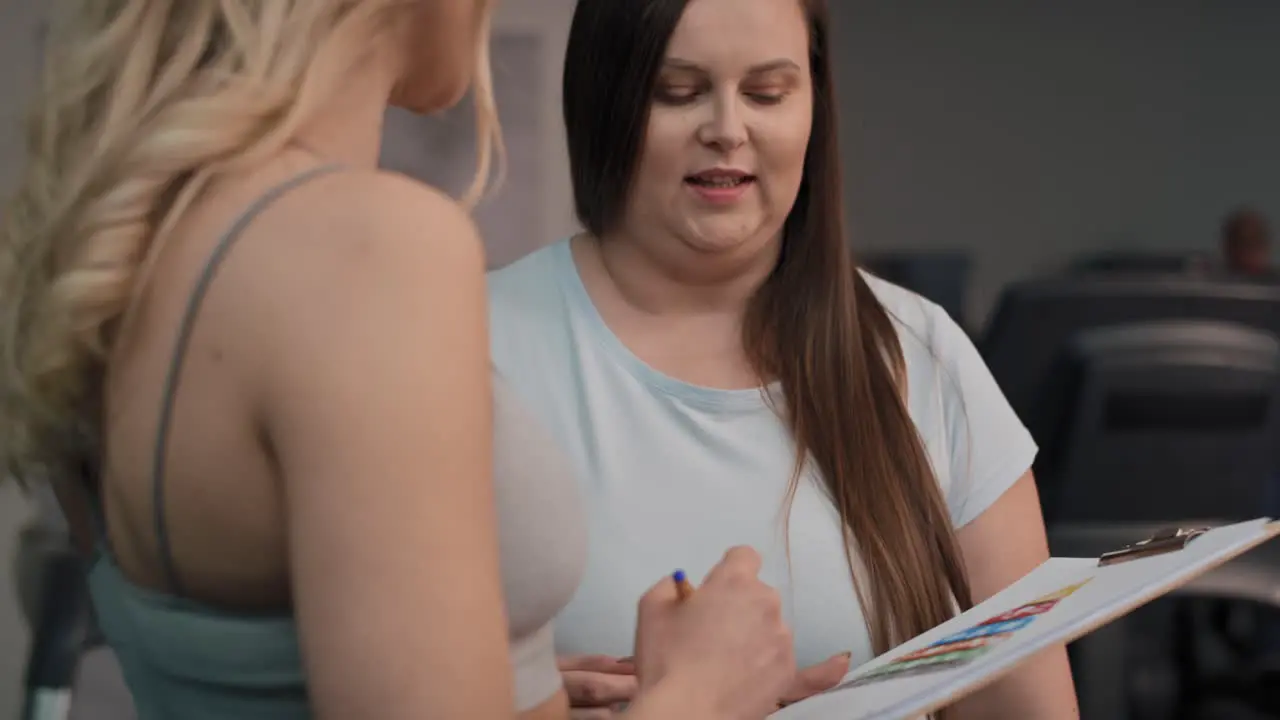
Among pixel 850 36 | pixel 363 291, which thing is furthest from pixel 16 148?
pixel 850 36

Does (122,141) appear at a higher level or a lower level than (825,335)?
higher

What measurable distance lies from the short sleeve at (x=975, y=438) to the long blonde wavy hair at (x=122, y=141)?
80 centimetres

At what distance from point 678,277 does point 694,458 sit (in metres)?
0.20

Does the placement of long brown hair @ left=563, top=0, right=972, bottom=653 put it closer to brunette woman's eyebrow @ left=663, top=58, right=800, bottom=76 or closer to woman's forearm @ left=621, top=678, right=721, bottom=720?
brunette woman's eyebrow @ left=663, top=58, right=800, bottom=76

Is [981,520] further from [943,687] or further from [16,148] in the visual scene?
[16,148]

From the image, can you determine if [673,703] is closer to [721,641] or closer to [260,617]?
[721,641]

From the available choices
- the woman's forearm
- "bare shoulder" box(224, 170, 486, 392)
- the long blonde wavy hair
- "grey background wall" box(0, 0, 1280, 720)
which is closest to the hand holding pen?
the woman's forearm

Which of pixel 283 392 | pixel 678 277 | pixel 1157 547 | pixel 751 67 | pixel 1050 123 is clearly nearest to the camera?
pixel 283 392

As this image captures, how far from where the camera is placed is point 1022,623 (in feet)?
3.18

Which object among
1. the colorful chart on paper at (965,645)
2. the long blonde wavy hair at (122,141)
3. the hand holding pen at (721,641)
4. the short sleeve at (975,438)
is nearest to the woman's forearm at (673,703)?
the hand holding pen at (721,641)

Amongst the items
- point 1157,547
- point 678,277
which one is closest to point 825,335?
point 678,277

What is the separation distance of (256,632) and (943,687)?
1.28 ft

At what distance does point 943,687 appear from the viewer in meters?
0.86

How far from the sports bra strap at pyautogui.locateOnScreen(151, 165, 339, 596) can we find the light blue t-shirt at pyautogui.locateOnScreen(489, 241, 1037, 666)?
638mm
